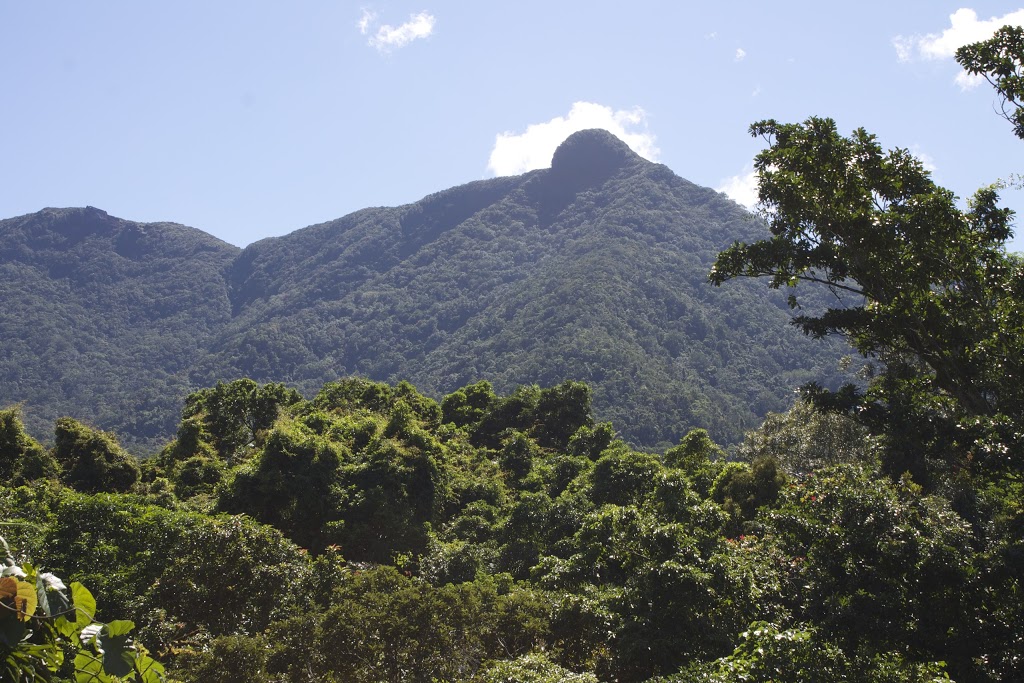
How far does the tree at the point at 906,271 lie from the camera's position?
748 cm

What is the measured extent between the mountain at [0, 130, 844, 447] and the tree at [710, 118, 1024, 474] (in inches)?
2254

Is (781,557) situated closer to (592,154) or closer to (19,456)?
(19,456)

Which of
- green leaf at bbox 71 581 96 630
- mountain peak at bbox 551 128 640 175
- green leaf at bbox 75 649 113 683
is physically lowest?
green leaf at bbox 75 649 113 683

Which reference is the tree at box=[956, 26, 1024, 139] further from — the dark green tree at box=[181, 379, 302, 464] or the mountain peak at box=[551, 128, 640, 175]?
the mountain peak at box=[551, 128, 640, 175]

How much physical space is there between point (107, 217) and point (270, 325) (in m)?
61.7

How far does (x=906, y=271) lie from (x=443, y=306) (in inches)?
4175

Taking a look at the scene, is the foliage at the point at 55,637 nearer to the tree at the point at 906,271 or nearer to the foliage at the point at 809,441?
the tree at the point at 906,271

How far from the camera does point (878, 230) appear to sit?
8.53 meters

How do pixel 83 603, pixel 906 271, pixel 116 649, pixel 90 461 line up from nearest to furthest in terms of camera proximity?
pixel 116 649, pixel 83 603, pixel 906 271, pixel 90 461

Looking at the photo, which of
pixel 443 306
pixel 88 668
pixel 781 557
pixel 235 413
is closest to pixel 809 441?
pixel 781 557

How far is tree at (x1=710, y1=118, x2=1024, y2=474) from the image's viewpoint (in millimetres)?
7484

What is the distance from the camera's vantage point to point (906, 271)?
817 cm

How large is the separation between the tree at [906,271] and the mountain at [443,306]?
57.2 meters

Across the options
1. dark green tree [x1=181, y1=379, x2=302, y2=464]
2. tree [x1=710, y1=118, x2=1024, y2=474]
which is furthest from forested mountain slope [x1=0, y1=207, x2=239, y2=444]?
tree [x1=710, y1=118, x2=1024, y2=474]
